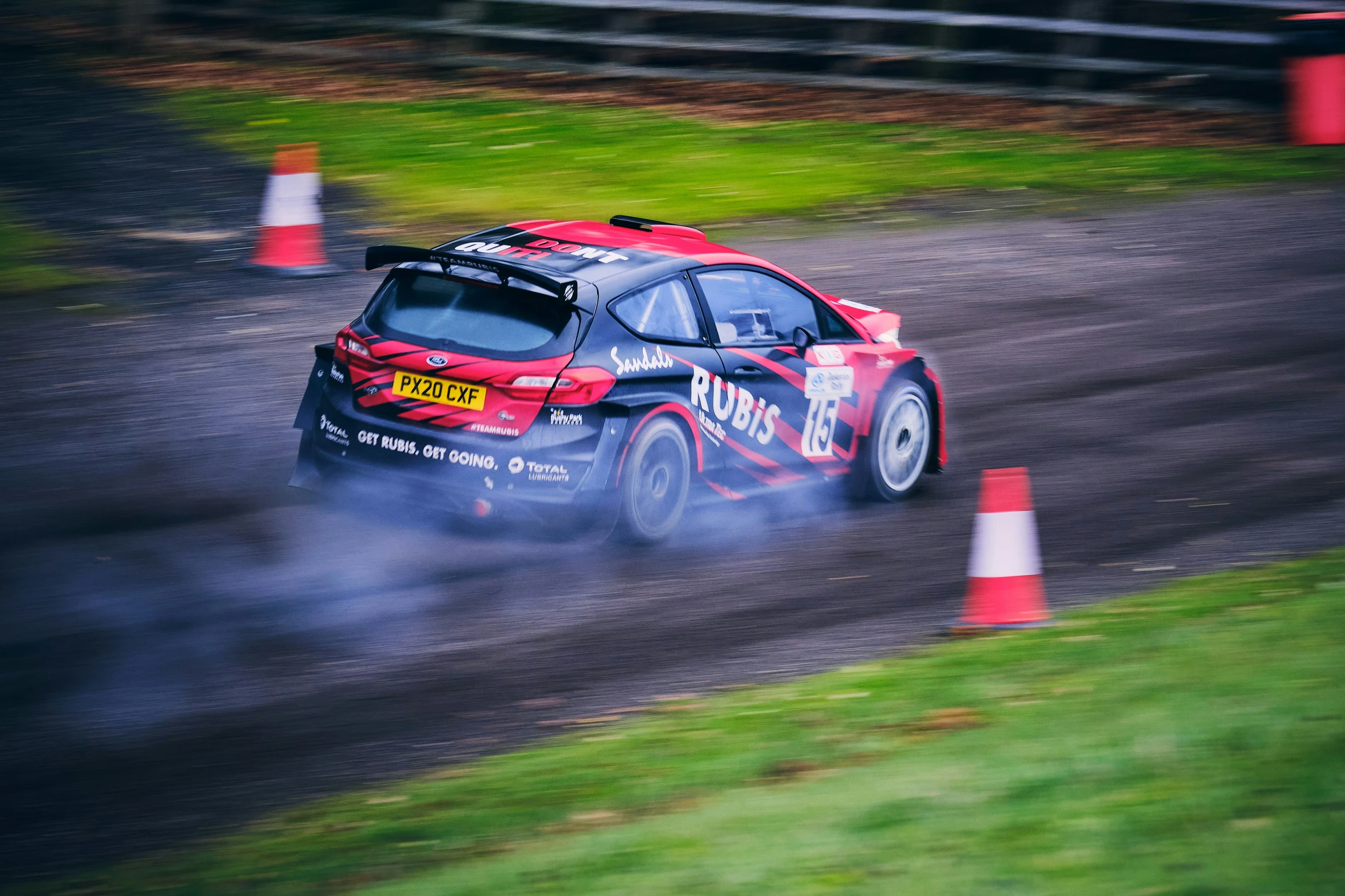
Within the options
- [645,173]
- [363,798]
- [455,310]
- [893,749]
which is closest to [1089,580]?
[893,749]

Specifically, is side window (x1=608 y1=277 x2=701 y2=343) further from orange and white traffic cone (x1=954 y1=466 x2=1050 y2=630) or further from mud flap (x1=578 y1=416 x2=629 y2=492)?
orange and white traffic cone (x1=954 y1=466 x2=1050 y2=630)

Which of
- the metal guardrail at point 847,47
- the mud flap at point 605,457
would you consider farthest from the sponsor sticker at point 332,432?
the metal guardrail at point 847,47

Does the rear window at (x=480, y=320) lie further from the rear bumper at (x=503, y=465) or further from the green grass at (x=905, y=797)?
the green grass at (x=905, y=797)

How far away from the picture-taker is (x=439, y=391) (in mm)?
7906

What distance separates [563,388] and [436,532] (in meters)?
1.09

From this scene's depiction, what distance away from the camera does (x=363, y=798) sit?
18.4ft

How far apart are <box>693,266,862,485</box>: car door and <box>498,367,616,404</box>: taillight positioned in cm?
86

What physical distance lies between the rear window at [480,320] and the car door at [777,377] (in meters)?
1.00

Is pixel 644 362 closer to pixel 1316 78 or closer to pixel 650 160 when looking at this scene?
pixel 650 160

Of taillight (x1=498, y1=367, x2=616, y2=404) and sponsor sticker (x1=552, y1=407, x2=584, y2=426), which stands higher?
taillight (x1=498, y1=367, x2=616, y2=404)

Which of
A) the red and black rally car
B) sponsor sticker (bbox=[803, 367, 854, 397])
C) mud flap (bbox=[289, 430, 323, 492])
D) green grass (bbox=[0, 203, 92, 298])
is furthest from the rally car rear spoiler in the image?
green grass (bbox=[0, 203, 92, 298])

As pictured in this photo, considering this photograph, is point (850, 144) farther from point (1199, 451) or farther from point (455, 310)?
point (455, 310)

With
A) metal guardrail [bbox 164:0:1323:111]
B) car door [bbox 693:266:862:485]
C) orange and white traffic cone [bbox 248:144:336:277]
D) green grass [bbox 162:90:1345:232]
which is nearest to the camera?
car door [bbox 693:266:862:485]

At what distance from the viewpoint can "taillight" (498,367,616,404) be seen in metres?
7.80
